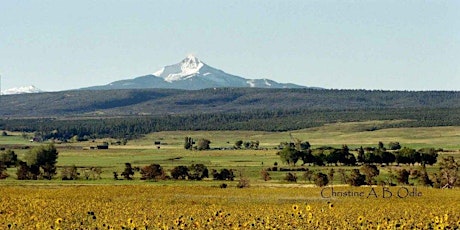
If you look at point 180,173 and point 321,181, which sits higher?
point 180,173

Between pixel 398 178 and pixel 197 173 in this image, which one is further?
→ pixel 197 173

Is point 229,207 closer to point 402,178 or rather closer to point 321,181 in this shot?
point 321,181

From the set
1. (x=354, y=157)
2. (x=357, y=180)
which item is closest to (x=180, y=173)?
(x=357, y=180)

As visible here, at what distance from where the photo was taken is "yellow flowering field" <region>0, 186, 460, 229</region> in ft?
93.6

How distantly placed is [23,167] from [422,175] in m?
52.6

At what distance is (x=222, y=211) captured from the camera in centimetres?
4166

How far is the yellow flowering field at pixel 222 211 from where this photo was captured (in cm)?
2853

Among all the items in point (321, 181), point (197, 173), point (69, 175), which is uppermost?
point (197, 173)

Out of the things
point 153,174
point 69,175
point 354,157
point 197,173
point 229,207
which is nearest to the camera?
point 229,207

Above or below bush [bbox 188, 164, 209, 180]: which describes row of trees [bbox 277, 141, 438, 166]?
above

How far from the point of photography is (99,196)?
210 feet

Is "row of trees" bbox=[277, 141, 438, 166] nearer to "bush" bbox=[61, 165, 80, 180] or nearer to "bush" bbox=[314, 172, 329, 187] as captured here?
"bush" bbox=[314, 172, 329, 187]

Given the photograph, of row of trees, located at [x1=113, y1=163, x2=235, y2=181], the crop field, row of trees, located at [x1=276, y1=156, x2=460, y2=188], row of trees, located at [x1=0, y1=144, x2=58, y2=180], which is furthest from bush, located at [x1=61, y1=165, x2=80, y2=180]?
row of trees, located at [x1=276, y1=156, x2=460, y2=188]

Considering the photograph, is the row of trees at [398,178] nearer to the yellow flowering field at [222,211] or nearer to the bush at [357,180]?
the bush at [357,180]
